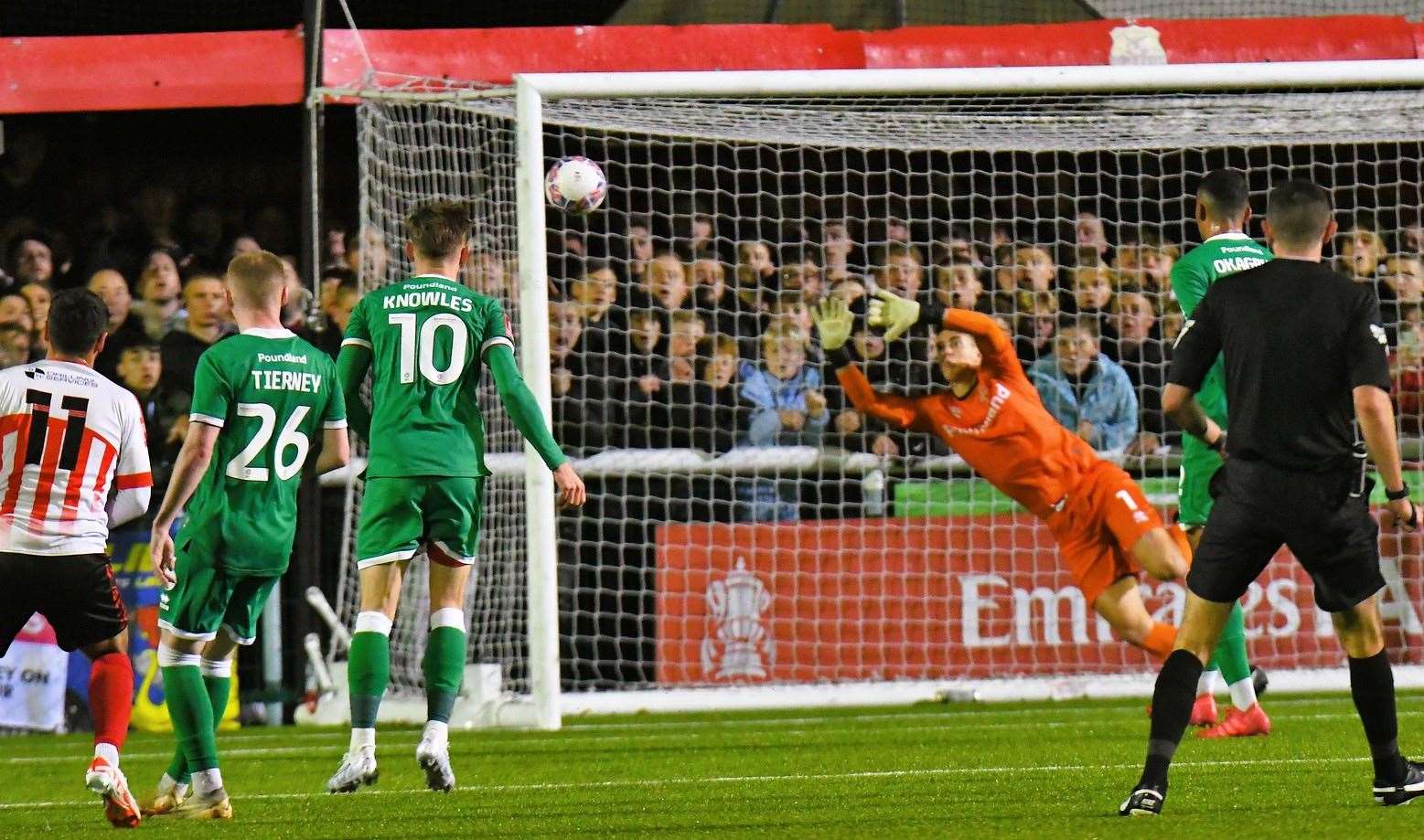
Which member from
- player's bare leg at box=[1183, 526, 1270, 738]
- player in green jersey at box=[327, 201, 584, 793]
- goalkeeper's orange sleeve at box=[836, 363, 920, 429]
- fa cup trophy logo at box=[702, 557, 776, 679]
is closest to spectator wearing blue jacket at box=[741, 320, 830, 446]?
fa cup trophy logo at box=[702, 557, 776, 679]

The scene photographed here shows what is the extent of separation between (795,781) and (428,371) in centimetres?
175

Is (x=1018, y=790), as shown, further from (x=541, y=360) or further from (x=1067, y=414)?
(x=1067, y=414)

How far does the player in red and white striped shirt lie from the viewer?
5.55m

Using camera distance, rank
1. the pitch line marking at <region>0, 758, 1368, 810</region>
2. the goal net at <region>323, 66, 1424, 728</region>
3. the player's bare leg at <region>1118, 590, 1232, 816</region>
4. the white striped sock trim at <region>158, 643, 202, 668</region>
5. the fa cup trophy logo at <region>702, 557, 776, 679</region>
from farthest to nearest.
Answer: the fa cup trophy logo at <region>702, 557, 776, 679</region>
the goal net at <region>323, 66, 1424, 728</region>
the pitch line marking at <region>0, 758, 1368, 810</region>
the white striped sock trim at <region>158, 643, 202, 668</region>
the player's bare leg at <region>1118, 590, 1232, 816</region>

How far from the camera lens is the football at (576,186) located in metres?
8.09

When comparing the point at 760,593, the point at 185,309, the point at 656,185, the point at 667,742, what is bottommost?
the point at 667,742

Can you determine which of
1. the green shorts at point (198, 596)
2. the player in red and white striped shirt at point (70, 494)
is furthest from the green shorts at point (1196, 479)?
the player in red and white striped shirt at point (70, 494)

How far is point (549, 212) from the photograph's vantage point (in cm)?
1175

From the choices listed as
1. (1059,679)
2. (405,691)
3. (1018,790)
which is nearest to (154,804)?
(1018,790)

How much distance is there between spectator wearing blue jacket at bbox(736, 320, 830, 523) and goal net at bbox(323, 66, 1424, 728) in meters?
0.02

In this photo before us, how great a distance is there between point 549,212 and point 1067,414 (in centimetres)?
344

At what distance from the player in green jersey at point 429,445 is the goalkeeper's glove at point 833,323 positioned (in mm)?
2837

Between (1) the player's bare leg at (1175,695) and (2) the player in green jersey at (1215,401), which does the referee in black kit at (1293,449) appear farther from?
(2) the player in green jersey at (1215,401)

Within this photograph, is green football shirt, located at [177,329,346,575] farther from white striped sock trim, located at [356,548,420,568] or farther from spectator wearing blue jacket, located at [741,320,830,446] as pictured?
spectator wearing blue jacket, located at [741,320,830,446]
